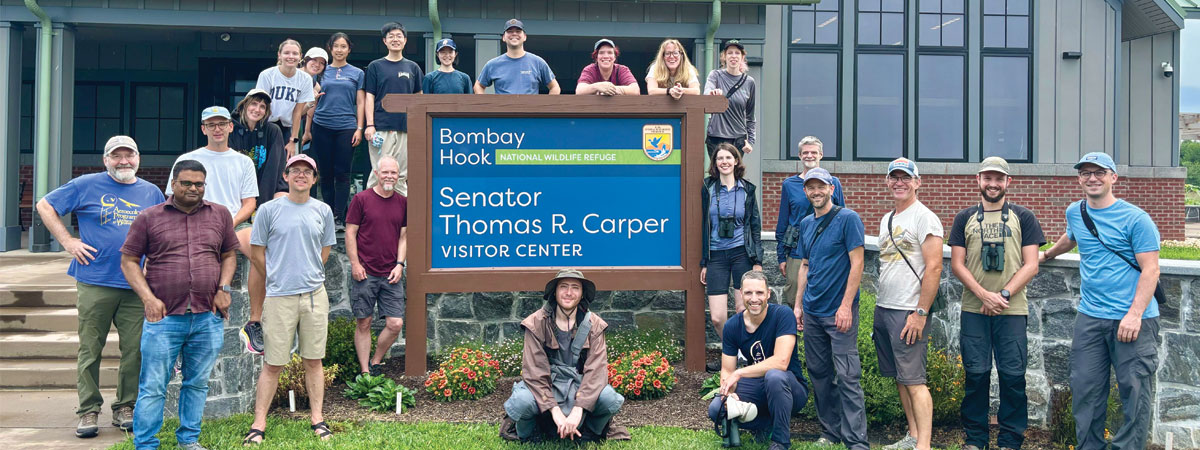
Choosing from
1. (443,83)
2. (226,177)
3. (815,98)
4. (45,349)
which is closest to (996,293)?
(443,83)

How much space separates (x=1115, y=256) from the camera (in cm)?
432

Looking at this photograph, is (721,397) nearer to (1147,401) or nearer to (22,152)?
(1147,401)

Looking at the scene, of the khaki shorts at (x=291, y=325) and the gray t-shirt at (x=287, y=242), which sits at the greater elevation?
the gray t-shirt at (x=287, y=242)

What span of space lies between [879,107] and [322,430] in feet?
32.5

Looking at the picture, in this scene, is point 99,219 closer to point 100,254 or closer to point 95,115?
point 100,254

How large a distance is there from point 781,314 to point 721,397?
22.8 inches

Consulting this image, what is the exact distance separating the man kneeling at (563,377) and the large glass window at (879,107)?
8628mm

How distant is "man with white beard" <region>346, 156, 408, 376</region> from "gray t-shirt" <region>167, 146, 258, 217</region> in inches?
31.1

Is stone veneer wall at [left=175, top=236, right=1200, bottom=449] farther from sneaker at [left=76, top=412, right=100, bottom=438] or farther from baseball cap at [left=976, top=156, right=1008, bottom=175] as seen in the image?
baseball cap at [left=976, top=156, right=1008, bottom=175]

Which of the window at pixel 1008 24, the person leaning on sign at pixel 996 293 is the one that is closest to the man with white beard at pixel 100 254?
the person leaning on sign at pixel 996 293

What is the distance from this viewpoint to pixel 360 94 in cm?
687

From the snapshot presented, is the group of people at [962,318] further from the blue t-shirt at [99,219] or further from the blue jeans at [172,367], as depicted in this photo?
the blue t-shirt at [99,219]

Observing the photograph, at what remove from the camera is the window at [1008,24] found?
492 inches

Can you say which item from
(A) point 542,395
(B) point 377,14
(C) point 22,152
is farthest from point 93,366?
(C) point 22,152
